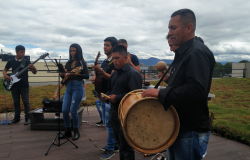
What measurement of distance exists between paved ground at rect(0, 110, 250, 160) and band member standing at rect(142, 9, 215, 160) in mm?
2124

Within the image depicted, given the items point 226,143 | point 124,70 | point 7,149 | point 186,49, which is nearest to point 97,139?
point 7,149

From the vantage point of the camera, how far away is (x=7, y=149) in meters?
3.93

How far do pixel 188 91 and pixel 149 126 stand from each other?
0.49m

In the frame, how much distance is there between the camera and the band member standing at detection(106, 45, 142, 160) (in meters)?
2.83

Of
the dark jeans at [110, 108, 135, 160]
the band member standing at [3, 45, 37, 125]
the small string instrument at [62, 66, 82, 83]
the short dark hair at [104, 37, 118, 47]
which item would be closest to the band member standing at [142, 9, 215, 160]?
the dark jeans at [110, 108, 135, 160]

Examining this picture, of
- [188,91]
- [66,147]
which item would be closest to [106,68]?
[66,147]

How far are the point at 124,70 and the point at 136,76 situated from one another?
0.71ft

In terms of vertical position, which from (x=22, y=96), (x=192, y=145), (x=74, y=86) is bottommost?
(x=22, y=96)

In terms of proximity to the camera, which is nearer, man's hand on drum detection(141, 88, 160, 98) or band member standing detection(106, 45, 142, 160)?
man's hand on drum detection(141, 88, 160, 98)

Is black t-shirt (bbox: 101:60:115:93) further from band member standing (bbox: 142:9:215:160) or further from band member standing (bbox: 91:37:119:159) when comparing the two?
band member standing (bbox: 142:9:215:160)

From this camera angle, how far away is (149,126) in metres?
1.65

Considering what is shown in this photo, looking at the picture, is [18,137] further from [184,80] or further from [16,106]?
[184,80]

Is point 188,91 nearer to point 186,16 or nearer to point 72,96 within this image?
point 186,16

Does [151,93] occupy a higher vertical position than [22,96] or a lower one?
higher
